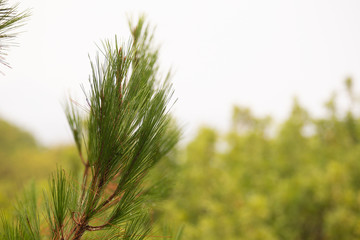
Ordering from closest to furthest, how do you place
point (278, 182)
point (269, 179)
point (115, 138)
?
1. point (115, 138)
2. point (278, 182)
3. point (269, 179)

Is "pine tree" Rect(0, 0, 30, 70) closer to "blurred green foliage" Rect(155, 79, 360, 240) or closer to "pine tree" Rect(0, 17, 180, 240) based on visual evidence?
"pine tree" Rect(0, 17, 180, 240)

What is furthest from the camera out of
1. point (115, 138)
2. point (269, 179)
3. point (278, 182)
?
point (269, 179)

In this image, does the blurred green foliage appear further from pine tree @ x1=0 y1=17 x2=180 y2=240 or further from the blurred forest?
pine tree @ x1=0 y1=17 x2=180 y2=240

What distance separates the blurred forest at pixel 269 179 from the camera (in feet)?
22.9

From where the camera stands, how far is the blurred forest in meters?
6.99

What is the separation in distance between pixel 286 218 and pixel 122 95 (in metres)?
8.95

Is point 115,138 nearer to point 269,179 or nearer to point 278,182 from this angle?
point 278,182

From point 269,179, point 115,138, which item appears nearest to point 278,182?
point 269,179

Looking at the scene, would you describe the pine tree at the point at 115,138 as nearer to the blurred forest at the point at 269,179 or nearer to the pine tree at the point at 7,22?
the pine tree at the point at 7,22

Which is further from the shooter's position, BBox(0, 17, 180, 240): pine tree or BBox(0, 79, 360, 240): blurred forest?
BBox(0, 79, 360, 240): blurred forest

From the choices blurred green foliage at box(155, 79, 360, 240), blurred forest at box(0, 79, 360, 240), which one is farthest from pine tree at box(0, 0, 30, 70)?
blurred green foliage at box(155, 79, 360, 240)

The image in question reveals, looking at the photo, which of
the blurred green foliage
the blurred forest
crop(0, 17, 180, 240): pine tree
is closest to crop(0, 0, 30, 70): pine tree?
crop(0, 17, 180, 240): pine tree

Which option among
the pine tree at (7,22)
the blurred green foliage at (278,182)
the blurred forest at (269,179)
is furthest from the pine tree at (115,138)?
the blurred green foliage at (278,182)

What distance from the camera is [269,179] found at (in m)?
9.98
